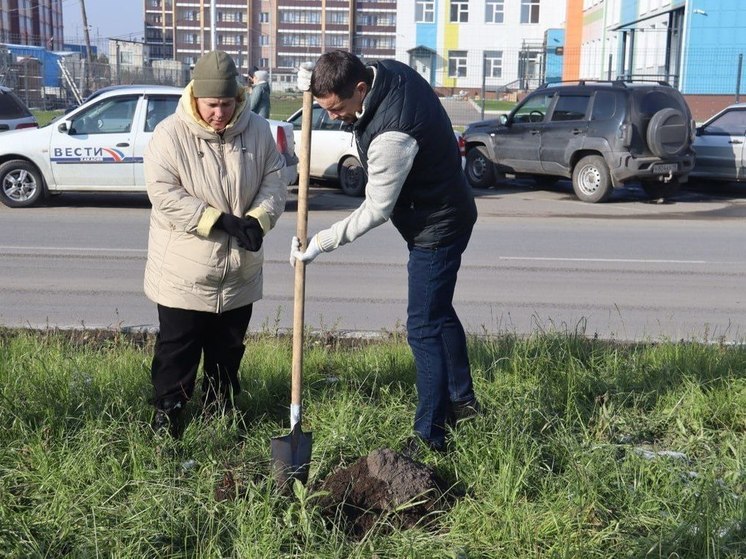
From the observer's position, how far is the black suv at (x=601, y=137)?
49.3 feet

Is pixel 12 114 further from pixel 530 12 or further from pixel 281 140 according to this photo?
pixel 530 12

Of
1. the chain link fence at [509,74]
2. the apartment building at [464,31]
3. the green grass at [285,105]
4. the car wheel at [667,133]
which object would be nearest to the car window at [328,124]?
the car wheel at [667,133]

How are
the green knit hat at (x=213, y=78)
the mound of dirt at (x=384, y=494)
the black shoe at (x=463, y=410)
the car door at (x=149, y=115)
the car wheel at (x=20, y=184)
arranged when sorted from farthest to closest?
the car wheel at (x=20, y=184)
the car door at (x=149, y=115)
the black shoe at (x=463, y=410)
the green knit hat at (x=213, y=78)
the mound of dirt at (x=384, y=494)

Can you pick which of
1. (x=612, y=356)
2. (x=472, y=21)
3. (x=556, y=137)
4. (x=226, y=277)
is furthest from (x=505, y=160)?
(x=472, y=21)

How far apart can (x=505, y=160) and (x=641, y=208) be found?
2.92 m

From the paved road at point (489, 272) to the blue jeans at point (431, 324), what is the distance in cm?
194

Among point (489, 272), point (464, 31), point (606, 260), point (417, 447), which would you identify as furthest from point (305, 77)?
point (464, 31)

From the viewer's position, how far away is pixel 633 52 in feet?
132

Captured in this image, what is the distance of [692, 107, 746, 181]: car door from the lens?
16.3 m

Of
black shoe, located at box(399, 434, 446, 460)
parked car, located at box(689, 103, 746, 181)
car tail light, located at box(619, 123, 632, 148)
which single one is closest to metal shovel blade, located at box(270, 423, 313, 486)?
black shoe, located at box(399, 434, 446, 460)

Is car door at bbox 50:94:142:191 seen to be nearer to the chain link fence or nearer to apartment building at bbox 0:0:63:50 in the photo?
the chain link fence

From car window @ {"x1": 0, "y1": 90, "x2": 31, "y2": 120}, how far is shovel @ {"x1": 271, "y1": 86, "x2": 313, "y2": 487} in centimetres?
1390

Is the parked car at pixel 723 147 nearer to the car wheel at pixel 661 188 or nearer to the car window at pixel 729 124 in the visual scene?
the car window at pixel 729 124

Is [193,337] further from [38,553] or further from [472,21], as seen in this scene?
[472,21]
